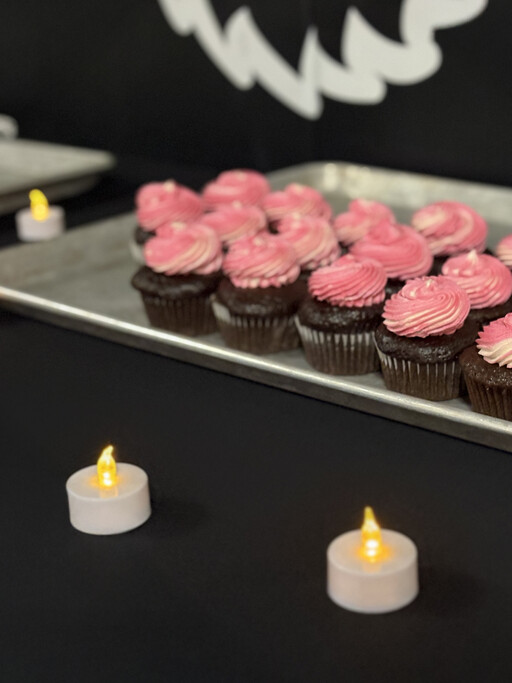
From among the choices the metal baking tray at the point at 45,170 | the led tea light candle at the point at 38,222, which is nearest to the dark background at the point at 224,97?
the metal baking tray at the point at 45,170

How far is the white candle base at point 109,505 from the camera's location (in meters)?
1.27

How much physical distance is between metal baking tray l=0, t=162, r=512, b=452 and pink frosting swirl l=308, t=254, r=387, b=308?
12 cm

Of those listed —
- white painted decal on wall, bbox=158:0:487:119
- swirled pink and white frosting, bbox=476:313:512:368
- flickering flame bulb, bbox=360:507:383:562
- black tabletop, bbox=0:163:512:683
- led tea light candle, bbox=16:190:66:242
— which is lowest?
black tabletop, bbox=0:163:512:683

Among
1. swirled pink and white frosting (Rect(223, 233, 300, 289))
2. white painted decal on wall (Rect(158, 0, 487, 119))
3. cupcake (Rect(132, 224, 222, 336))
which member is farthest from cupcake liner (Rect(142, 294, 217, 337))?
white painted decal on wall (Rect(158, 0, 487, 119))

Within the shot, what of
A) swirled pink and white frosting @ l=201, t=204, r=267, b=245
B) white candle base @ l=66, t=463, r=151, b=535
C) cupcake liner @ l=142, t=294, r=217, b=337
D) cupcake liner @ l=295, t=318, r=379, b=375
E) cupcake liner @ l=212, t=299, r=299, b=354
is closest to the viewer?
Result: white candle base @ l=66, t=463, r=151, b=535

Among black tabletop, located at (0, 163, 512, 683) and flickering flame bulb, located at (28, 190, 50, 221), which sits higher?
flickering flame bulb, located at (28, 190, 50, 221)

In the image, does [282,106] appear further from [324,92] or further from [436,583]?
[436,583]

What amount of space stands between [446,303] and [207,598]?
0.60m

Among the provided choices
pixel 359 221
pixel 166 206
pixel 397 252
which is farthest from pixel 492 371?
pixel 166 206

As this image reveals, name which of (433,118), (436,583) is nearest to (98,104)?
(433,118)

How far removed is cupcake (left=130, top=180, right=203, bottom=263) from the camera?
2141 millimetres

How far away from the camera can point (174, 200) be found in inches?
84.9

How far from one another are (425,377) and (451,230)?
41 cm

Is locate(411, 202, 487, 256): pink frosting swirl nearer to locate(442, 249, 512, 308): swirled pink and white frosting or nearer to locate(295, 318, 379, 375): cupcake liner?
locate(442, 249, 512, 308): swirled pink and white frosting
